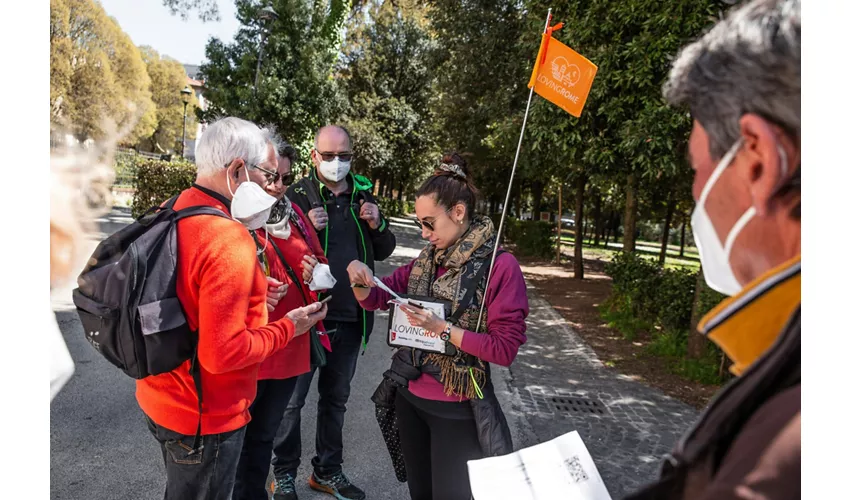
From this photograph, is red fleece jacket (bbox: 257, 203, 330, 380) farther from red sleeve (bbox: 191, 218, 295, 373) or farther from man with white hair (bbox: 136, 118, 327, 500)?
red sleeve (bbox: 191, 218, 295, 373)

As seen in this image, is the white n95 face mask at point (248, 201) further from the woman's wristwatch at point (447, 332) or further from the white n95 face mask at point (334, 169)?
the white n95 face mask at point (334, 169)

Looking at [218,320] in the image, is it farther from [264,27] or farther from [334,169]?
[264,27]

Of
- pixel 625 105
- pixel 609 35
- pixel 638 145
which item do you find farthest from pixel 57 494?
pixel 609 35

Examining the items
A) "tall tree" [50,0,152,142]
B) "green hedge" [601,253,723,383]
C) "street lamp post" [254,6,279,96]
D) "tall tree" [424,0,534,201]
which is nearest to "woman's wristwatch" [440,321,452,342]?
"tall tree" [50,0,152,142]

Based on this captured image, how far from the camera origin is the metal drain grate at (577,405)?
5.16 m

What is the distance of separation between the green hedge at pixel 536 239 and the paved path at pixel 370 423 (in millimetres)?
13321

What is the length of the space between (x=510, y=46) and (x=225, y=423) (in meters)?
11.3

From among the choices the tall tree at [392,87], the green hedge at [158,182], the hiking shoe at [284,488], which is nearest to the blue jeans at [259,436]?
the hiking shoe at [284,488]

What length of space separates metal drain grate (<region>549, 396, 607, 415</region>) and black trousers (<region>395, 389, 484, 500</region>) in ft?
9.84

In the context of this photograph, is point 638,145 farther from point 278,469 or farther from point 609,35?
point 278,469

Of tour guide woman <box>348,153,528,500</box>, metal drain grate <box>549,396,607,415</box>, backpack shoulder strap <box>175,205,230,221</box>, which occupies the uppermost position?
backpack shoulder strap <box>175,205,230,221</box>

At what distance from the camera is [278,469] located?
3.28m

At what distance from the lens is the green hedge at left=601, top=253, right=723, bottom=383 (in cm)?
631

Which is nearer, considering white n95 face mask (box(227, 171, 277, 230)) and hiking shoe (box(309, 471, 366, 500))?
white n95 face mask (box(227, 171, 277, 230))
